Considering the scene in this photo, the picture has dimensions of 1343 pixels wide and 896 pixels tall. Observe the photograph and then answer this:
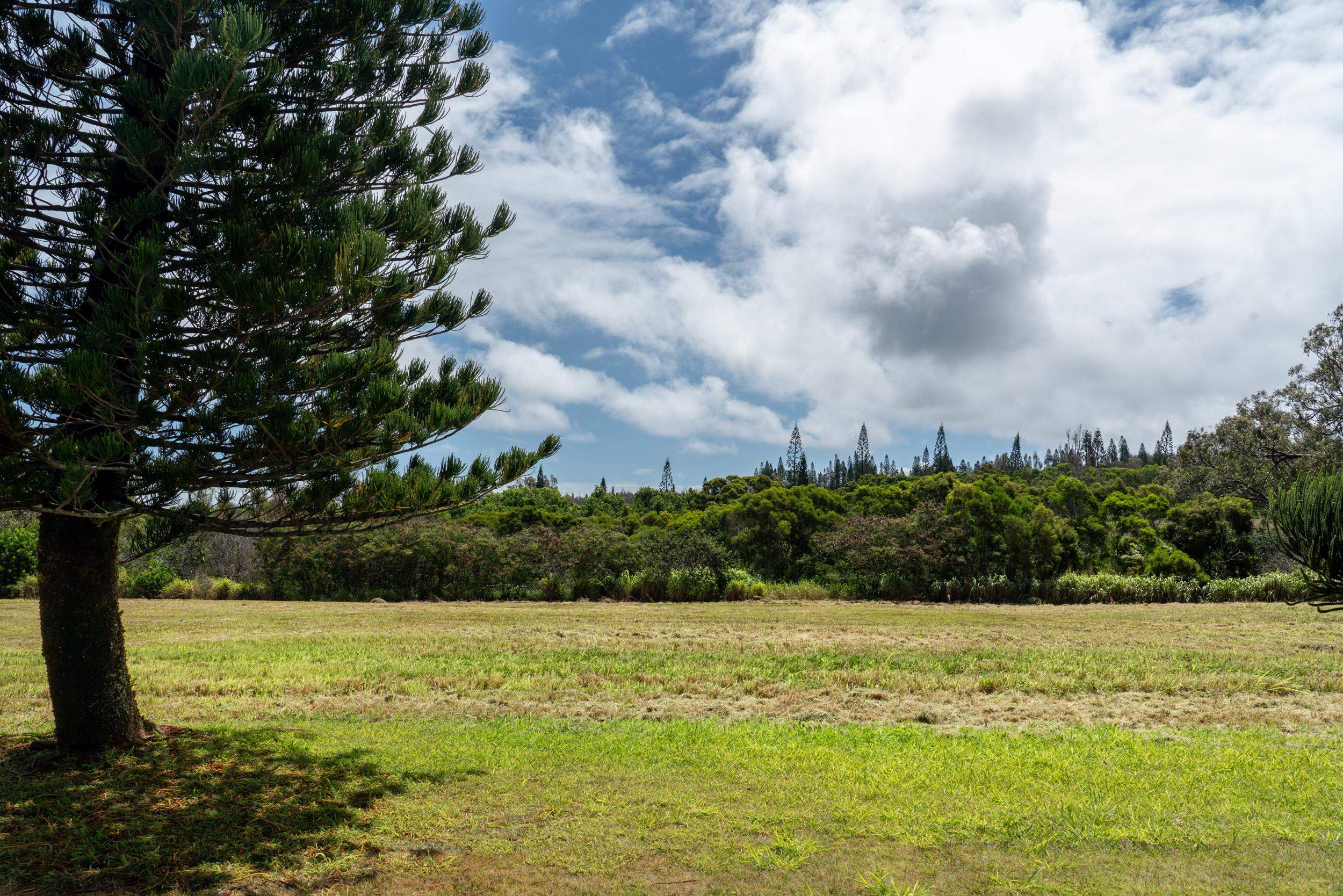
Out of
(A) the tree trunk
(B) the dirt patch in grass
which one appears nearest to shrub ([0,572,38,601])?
(B) the dirt patch in grass

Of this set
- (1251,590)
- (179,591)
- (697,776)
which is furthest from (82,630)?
(1251,590)

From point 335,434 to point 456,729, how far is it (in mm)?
3431

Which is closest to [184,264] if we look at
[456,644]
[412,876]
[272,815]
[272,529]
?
[272,529]

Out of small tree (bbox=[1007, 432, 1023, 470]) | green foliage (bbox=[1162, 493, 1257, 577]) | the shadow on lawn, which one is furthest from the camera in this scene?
small tree (bbox=[1007, 432, 1023, 470])

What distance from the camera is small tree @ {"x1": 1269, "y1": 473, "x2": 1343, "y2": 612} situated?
354 cm

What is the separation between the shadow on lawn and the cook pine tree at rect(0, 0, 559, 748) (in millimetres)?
446

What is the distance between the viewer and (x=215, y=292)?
4.65 meters

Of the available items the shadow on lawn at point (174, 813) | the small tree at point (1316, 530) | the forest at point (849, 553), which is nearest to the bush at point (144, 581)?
the forest at point (849, 553)

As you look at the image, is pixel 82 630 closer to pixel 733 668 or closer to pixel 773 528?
pixel 733 668

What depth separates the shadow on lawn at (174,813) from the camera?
3.95 m

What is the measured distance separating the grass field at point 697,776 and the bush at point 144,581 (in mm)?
12481

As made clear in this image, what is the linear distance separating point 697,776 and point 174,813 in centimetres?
332

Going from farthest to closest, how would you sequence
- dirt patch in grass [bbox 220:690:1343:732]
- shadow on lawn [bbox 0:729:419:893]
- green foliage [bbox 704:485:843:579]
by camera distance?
green foliage [bbox 704:485:843:579] < dirt patch in grass [bbox 220:690:1343:732] < shadow on lawn [bbox 0:729:419:893]

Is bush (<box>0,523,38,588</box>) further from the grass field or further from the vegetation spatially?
the grass field
